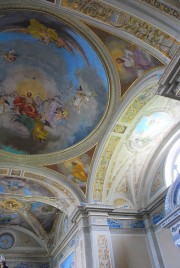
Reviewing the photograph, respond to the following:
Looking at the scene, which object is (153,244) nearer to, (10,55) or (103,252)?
(103,252)

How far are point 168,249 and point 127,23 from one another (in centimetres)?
790

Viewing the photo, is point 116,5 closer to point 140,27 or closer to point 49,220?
point 140,27

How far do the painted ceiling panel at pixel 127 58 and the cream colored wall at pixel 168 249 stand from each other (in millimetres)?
5805

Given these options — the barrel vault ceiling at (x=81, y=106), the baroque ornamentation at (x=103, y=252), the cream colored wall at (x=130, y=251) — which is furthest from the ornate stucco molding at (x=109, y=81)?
the cream colored wall at (x=130, y=251)

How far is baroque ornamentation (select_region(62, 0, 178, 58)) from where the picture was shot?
7191mm

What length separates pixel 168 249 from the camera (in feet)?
33.3

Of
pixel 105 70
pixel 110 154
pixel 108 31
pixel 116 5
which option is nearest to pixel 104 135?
pixel 110 154

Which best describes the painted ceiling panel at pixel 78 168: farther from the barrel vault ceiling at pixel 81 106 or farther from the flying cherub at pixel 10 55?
the flying cherub at pixel 10 55

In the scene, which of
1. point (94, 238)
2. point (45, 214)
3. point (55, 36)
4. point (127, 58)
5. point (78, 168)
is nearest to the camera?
point (127, 58)

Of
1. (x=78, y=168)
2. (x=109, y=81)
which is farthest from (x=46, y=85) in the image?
(x=78, y=168)

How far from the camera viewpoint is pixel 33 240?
17719 millimetres

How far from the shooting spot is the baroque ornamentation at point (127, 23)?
23.6 feet

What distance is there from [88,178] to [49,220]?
20.0ft

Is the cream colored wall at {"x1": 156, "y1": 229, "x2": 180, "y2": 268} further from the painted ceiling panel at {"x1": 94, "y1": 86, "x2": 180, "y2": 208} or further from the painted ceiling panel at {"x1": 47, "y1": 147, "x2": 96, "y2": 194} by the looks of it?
the painted ceiling panel at {"x1": 47, "y1": 147, "x2": 96, "y2": 194}
